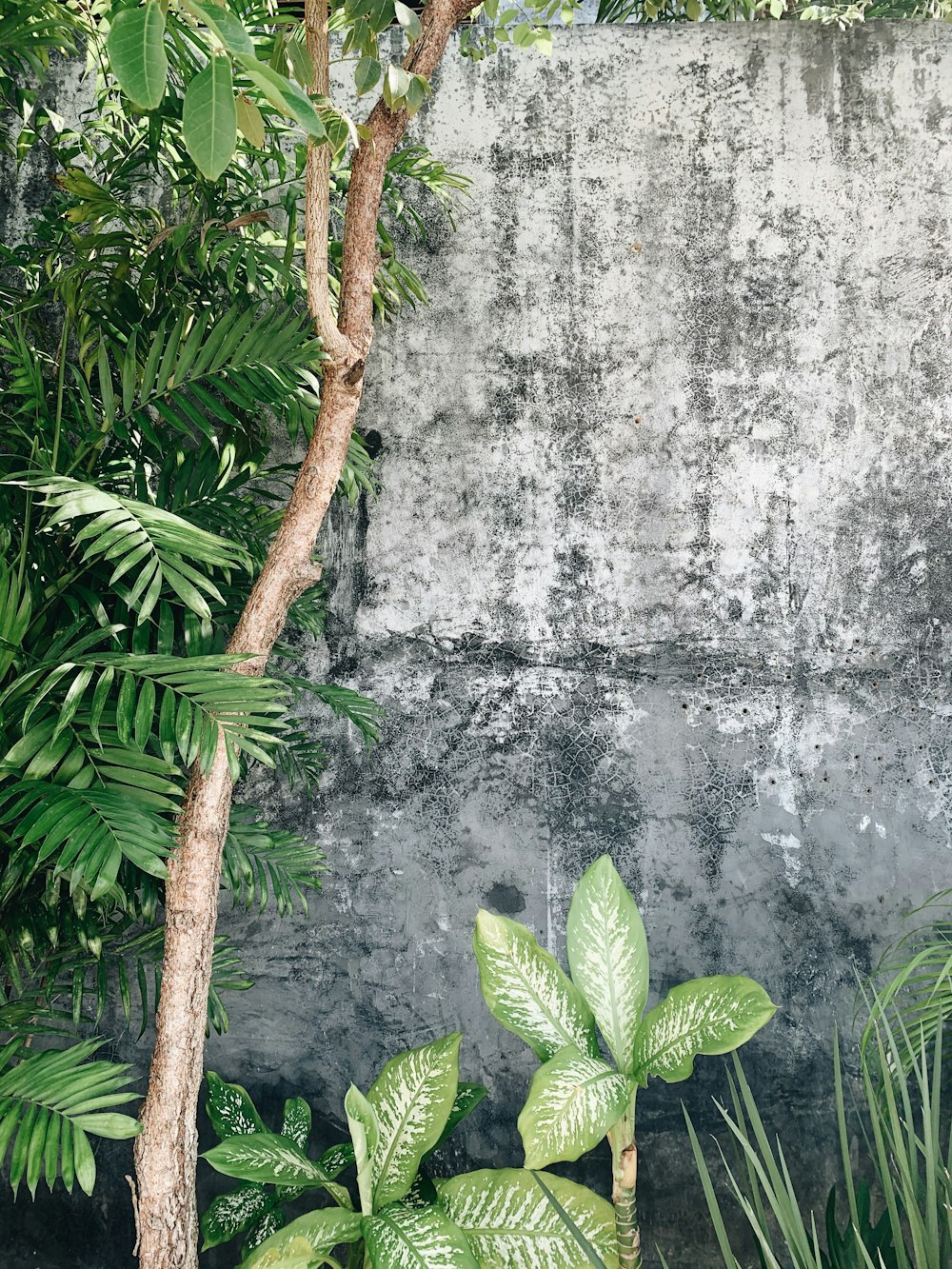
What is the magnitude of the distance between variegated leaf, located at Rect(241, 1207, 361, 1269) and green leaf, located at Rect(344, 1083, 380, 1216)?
0.11 ft

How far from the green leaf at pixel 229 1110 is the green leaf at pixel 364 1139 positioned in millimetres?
302

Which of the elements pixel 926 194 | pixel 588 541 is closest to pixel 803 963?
pixel 588 541

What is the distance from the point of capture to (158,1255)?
4.48 feet

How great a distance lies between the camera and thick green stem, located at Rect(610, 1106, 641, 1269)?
1471 mm

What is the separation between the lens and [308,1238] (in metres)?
1.39

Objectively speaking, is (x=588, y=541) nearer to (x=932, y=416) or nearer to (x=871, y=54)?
(x=932, y=416)

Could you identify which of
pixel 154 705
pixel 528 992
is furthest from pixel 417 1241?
pixel 154 705

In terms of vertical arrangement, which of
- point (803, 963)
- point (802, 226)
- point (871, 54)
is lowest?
point (803, 963)

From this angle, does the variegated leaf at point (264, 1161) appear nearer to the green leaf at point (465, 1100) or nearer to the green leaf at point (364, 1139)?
the green leaf at point (364, 1139)

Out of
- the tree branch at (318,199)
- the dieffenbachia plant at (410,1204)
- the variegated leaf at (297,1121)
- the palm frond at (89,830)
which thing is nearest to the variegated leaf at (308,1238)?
the dieffenbachia plant at (410,1204)

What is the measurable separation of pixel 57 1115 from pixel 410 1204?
0.62 m

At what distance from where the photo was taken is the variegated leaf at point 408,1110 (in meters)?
1.47

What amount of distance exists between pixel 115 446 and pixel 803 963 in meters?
1.80

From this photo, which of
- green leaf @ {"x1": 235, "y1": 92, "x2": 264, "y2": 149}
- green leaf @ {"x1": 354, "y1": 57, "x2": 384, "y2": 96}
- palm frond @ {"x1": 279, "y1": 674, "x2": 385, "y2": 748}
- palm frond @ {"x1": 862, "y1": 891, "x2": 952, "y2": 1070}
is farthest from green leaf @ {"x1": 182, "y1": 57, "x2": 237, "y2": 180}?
palm frond @ {"x1": 862, "y1": 891, "x2": 952, "y2": 1070}
